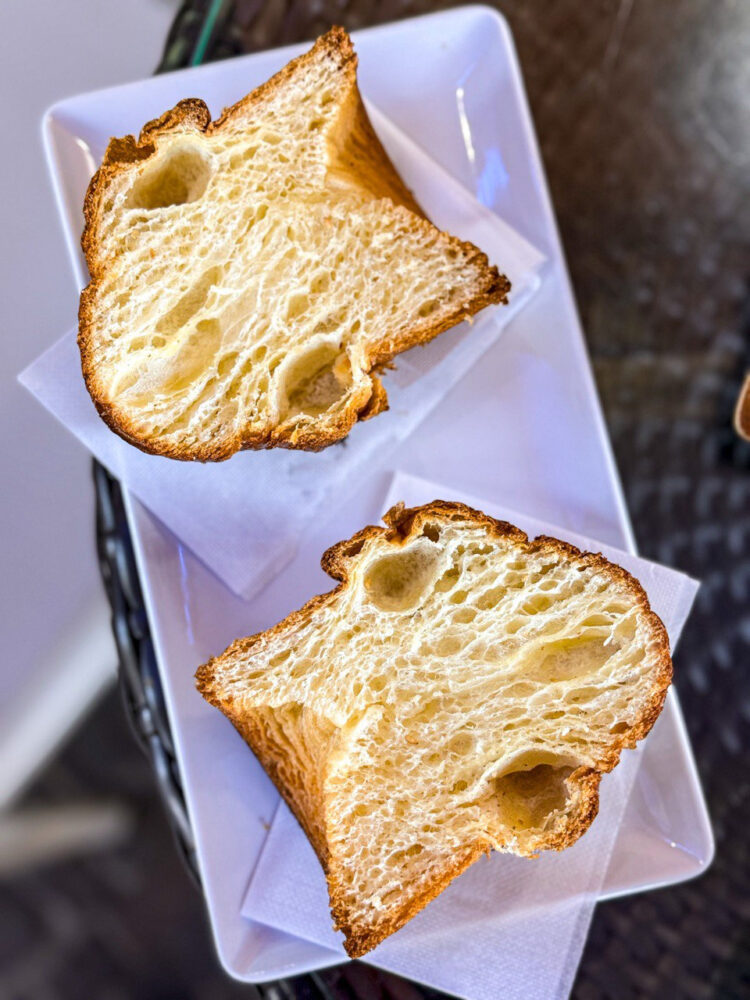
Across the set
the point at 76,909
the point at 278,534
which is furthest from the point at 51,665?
the point at 278,534

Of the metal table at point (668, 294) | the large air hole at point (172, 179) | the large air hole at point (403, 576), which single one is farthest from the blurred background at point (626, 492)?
the large air hole at point (403, 576)

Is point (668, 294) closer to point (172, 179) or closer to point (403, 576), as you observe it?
point (403, 576)

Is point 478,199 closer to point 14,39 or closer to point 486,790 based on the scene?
point 486,790

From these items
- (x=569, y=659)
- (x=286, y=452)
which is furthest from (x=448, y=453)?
(x=569, y=659)

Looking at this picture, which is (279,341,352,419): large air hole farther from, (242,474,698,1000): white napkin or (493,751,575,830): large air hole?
(493,751,575,830): large air hole

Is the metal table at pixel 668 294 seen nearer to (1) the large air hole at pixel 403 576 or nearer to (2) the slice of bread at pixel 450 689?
(2) the slice of bread at pixel 450 689

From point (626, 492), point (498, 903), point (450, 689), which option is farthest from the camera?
point (626, 492)

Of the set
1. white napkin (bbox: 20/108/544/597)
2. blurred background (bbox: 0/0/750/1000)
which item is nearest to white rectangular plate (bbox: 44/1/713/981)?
white napkin (bbox: 20/108/544/597)
